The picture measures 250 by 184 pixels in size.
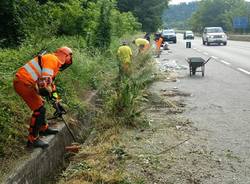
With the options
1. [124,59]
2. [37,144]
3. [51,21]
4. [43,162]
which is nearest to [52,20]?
[51,21]

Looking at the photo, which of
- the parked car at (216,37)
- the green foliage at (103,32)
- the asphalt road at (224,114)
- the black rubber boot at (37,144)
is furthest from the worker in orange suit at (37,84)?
the parked car at (216,37)

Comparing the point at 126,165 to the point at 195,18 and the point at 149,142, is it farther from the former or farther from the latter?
the point at 195,18

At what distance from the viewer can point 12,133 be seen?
584cm

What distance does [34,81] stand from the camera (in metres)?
5.79

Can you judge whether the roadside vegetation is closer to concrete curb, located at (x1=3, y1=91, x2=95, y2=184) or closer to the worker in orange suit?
concrete curb, located at (x1=3, y1=91, x2=95, y2=184)

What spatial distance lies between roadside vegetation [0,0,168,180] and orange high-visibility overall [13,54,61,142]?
1.07 ft

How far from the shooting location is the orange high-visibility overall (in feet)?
18.7

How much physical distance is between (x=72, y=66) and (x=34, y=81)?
4.54 meters

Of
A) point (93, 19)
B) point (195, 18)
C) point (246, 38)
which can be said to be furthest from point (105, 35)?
point (195, 18)

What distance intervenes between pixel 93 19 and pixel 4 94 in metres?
11.1

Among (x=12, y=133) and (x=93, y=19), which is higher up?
(x=93, y=19)

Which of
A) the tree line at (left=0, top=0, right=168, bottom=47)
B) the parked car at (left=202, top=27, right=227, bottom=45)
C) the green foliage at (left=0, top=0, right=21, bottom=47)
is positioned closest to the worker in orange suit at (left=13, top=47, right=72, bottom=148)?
the tree line at (left=0, top=0, right=168, bottom=47)

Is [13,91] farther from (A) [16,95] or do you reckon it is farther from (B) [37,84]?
(B) [37,84]

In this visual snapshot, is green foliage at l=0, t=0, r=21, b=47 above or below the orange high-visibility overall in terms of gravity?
above
